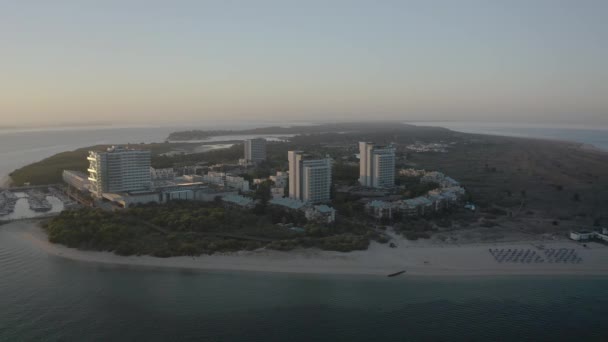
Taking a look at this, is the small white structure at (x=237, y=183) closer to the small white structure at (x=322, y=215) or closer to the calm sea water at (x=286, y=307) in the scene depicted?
the small white structure at (x=322, y=215)

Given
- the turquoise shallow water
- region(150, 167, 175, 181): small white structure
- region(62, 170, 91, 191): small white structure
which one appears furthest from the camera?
region(150, 167, 175, 181): small white structure

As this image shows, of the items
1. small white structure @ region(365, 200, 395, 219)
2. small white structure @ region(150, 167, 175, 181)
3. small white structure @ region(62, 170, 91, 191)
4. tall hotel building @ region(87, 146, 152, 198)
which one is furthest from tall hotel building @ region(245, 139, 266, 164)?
small white structure @ region(365, 200, 395, 219)

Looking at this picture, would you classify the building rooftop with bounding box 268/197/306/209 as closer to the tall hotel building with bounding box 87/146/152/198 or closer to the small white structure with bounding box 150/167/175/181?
the tall hotel building with bounding box 87/146/152/198

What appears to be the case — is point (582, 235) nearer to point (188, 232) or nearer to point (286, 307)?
point (286, 307)

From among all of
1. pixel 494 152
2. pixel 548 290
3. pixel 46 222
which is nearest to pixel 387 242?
pixel 548 290

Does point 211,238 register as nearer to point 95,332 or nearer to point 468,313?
point 95,332

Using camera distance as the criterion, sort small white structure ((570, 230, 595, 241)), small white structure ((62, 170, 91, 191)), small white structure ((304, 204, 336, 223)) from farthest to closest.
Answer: small white structure ((62, 170, 91, 191)) < small white structure ((304, 204, 336, 223)) < small white structure ((570, 230, 595, 241))

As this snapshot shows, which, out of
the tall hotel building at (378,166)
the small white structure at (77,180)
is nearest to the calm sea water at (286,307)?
the small white structure at (77,180)

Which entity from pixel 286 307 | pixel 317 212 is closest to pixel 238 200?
pixel 317 212
